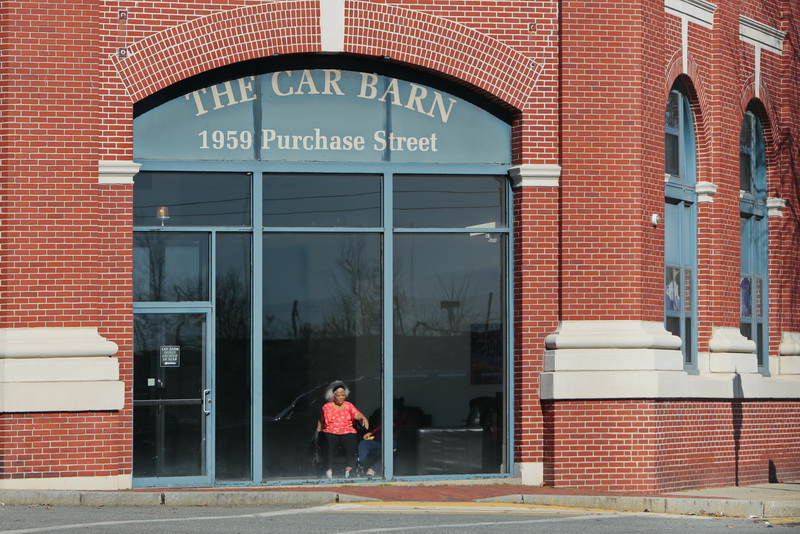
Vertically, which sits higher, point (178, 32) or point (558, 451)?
point (178, 32)

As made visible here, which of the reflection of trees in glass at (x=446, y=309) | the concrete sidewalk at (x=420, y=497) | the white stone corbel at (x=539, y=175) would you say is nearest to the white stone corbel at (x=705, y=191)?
the white stone corbel at (x=539, y=175)

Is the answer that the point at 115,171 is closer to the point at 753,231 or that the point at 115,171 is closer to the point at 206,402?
the point at 206,402

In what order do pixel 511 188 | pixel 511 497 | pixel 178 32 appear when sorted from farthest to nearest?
pixel 511 188, pixel 178 32, pixel 511 497

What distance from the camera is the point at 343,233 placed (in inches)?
659

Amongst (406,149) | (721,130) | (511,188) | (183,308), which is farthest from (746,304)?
(183,308)

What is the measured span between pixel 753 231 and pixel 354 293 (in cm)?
727

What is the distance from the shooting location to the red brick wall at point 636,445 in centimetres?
1648

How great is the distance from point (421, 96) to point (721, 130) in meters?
4.70

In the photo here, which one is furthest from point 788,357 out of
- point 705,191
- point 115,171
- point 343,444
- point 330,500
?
point 115,171

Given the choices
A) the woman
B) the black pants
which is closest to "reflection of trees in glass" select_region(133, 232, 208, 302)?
the woman

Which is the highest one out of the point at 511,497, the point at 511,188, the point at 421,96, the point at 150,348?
the point at 421,96

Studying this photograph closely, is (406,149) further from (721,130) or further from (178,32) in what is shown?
(721,130)

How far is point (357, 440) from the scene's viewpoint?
1670 cm

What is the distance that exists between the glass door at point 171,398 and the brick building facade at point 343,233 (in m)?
0.03
